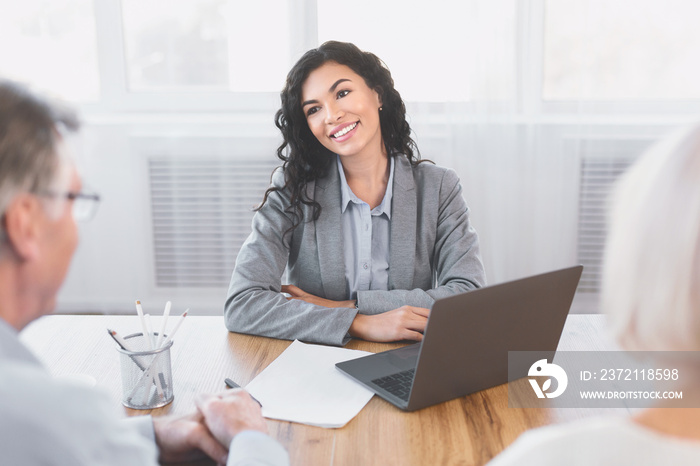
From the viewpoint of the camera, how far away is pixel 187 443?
98 cm

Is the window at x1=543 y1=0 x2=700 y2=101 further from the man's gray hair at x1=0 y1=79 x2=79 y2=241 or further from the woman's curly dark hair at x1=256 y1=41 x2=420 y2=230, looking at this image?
the man's gray hair at x1=0 y1=79 x2=79 y2=241

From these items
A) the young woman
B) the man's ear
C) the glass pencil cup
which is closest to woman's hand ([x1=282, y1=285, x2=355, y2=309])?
the young woman

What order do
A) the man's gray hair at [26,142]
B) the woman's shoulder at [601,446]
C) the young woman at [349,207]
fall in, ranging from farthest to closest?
1. the young woman at [349,207]
2. the man's gray hair at [26,142]
3. the woman's shoulder at [601,446]

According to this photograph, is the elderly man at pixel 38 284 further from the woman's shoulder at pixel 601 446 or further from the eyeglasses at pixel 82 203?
the woman's shoulder at pixel 601 446

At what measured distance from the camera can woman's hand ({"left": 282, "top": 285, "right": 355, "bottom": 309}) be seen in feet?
5.28

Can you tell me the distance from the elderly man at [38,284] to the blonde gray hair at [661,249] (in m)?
0.54

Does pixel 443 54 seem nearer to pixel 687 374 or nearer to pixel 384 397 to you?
pixel 384 397

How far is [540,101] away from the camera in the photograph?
9.80 feet

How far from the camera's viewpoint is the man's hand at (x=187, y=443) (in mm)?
975

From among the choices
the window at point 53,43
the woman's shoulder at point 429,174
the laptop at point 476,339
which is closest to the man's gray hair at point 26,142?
A: the laptop at point 476,339

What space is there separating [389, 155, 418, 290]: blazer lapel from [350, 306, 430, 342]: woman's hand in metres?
0.33

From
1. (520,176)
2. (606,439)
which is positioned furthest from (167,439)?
(520,176)

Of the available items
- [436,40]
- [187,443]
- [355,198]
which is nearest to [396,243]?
[355,198]

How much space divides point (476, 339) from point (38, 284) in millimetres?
662
